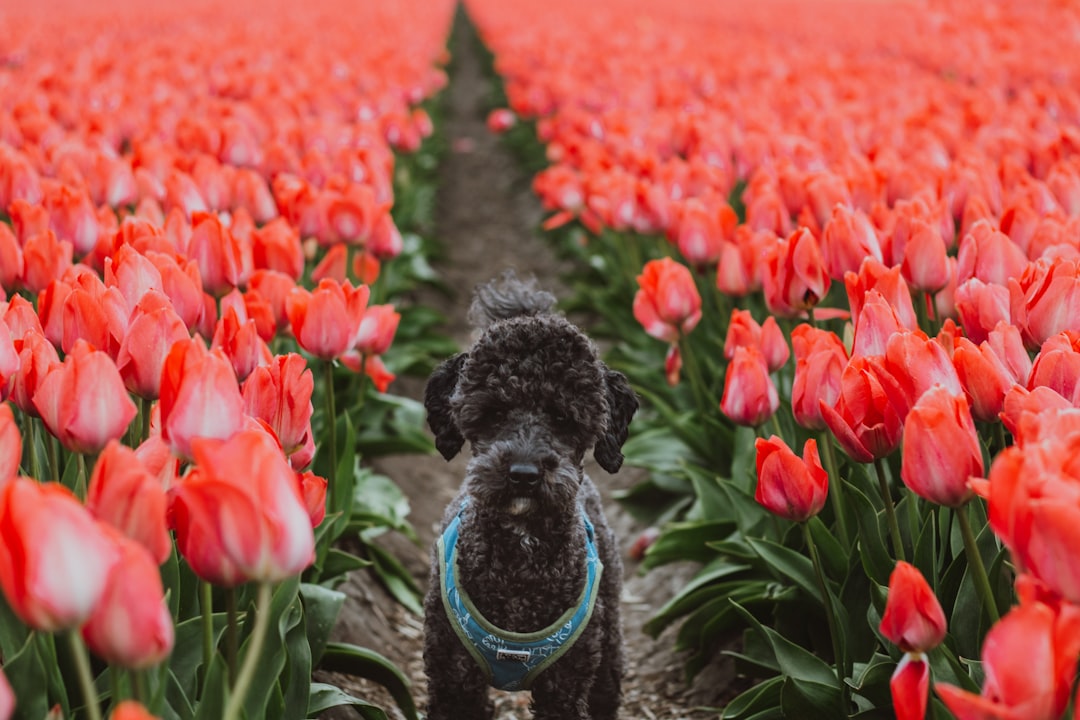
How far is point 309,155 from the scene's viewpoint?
216 inches

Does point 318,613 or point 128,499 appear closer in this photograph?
point 128,499

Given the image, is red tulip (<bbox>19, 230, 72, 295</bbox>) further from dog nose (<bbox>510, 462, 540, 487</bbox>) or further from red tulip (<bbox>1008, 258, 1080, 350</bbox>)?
red tulip (<bbox>1008, 258, 1080, 350</bbox>)

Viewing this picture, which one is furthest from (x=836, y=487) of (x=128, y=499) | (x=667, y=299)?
(x=128, y=499)

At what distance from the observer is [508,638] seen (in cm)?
289

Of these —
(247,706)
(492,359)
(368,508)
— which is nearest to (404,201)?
(368,508)

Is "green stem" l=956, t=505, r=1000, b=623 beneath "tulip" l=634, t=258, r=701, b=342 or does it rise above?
above

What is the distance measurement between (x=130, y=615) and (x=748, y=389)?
1.94 m

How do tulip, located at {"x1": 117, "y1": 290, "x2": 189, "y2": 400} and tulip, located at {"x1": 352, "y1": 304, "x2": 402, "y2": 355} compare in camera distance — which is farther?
tulip, located at {"x1": 352, "y1": 304, "x2": 402, "y2": 355}

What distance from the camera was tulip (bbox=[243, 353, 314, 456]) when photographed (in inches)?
92.5

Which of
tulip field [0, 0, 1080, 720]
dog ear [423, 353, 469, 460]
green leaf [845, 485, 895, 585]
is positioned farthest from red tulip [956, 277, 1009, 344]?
dog ear [423, 353, 469, 460]

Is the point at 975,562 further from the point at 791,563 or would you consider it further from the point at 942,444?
the point at 791,563

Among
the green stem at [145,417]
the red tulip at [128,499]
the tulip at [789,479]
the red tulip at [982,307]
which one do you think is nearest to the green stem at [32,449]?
the green stem at [145,417]

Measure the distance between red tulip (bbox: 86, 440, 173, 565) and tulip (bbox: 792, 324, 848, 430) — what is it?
1.55m

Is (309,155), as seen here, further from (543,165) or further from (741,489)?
(543,165)
